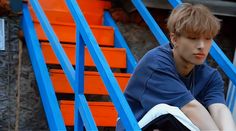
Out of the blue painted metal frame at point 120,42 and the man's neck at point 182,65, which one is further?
the blue painted metal frame at point 120,42

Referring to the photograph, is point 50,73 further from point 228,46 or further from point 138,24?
point 228,46

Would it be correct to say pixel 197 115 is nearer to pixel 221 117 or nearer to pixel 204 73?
pixel 221 117

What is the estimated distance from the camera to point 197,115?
1729mm

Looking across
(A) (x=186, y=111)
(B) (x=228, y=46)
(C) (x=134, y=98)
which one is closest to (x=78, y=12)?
(C) (x=134, y=98)

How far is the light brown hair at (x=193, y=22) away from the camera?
1759mm

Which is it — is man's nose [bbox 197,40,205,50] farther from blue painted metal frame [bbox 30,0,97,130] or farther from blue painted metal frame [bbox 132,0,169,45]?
blue painted metal frame [bbox 132,0,169,45]

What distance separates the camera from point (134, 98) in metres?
1.87

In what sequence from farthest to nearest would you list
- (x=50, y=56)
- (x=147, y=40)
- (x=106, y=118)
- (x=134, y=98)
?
(x=147, y=40) < (x=50, y=56) < (x=106, y=118) < (x=134, y=98)

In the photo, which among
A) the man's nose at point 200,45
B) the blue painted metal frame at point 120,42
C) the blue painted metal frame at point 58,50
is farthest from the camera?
the blue painted metal frame at point 120,42

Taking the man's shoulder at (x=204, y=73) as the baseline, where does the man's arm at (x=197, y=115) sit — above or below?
below

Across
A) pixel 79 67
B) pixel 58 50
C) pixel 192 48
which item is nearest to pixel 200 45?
pixel 192 48

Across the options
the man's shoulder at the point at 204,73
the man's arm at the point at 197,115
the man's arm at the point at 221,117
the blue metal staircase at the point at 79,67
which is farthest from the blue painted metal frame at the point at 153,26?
the man's arm at the point at 197,115

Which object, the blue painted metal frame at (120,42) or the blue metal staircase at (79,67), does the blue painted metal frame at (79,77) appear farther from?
the blue painted metal frame at (120,42)

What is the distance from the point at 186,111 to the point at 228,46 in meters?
2.27
